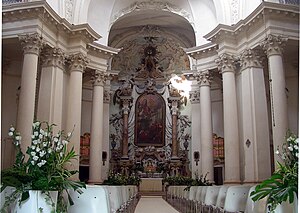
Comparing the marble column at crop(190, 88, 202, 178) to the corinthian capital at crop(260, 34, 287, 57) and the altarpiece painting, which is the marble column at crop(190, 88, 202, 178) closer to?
the altarpiece painting

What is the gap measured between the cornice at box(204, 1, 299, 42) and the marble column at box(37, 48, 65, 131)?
19.7ft

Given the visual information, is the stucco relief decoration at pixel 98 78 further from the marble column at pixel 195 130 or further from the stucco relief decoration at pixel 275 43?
the stucco relief decoration at pixel 275 43

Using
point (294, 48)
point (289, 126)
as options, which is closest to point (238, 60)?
point (294, 48)

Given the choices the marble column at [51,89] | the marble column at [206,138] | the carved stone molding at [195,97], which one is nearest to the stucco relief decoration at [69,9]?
the marble column at [51,89]

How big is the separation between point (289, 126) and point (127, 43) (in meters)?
12.1

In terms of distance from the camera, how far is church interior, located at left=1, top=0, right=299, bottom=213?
11.8 meters

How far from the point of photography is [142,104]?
21719 mm

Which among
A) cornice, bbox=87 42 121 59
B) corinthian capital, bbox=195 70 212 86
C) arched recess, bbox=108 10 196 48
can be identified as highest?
arched recess, bbox=108 10 196 48

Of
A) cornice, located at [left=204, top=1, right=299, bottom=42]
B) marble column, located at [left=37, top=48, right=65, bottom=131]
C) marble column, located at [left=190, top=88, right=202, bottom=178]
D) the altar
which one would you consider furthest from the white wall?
the altar

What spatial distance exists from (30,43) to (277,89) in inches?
312

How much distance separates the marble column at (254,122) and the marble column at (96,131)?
589 centimetres

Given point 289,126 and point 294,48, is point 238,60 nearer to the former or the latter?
point 294,48

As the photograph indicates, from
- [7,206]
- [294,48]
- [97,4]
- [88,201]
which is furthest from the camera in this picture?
[97,4]

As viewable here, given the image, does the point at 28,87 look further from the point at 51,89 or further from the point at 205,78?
the point at 205,78
